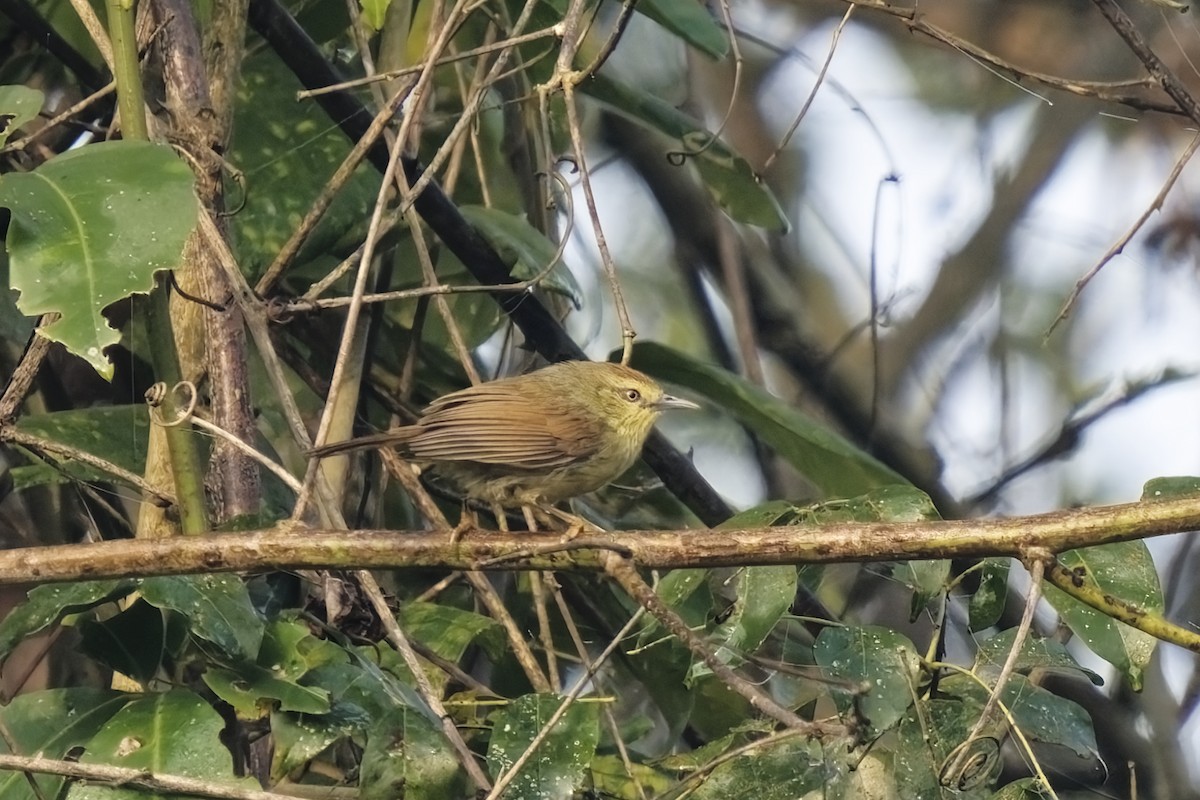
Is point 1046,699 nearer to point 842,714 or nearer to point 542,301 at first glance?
point 842,714

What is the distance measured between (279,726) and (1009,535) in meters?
1.55

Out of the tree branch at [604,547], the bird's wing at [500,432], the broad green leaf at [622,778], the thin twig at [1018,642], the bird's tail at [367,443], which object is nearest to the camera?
the thin twig at [1018,642]

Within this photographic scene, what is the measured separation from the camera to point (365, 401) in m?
4.51

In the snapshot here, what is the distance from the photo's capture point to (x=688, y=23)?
425cm

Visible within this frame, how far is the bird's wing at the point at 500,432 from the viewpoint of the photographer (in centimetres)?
367

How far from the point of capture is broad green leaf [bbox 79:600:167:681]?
9.35 feet

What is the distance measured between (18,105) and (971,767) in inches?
92.6

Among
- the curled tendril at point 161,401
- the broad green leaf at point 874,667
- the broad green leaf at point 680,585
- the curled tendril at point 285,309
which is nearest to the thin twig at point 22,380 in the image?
the curled tendril at point 161,401

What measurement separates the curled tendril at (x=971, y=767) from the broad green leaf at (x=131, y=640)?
164 cm

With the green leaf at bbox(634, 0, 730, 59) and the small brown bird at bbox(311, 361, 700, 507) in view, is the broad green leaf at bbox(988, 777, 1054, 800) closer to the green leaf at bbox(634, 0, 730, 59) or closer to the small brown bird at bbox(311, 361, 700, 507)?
the small brown bird at bbox(311, 361, 700, 507)

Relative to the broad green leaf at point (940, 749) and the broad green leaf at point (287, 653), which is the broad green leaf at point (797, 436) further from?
the broad green leaf at point (287, 653)

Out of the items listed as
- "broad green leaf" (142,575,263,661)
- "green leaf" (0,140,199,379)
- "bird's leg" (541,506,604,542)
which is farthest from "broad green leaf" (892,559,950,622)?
"green leaf" (0,140,199,379)

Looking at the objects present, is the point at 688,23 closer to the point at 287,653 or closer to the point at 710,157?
the point at 710,157

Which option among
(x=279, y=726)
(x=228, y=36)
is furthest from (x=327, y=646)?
(x=228, y=36)
